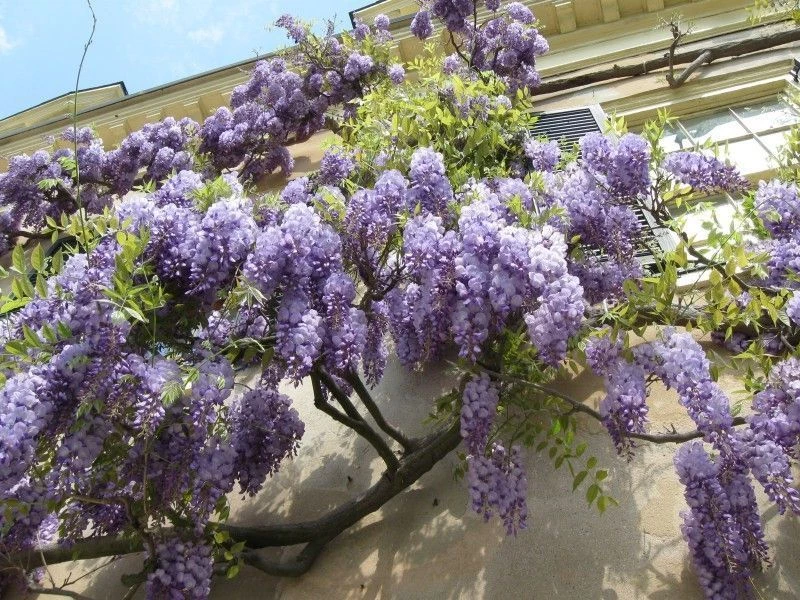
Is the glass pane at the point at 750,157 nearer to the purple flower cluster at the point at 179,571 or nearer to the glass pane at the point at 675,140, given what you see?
the glass pane at the point at 675,140

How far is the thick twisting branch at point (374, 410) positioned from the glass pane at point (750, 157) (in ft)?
12.4

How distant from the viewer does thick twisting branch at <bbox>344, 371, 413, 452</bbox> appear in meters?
3.34

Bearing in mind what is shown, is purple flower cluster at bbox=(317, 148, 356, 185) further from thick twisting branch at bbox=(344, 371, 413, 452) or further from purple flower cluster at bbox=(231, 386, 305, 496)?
purple flower cluster at bbox=(231, 386, 305, 496)

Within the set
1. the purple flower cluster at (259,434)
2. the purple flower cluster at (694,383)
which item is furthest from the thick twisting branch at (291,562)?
the purple flower cluster at (694,383)

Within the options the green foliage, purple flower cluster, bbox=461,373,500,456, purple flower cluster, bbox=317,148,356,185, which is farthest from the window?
purple flower cluster, bbox=461,373,500,456

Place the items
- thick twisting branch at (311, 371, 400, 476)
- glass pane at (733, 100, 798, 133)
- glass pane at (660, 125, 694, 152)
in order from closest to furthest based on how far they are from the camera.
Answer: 1. thick twisting branch at (311, 371, 400, 476)
2. glass pane at (733, 100, 798, 133)
3. glass pane at (660, 125, 694, 152)

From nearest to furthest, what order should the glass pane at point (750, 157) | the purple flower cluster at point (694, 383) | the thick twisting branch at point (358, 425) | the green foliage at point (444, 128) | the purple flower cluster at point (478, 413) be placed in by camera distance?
the purple flower cluster at point (694, 383) < the purple flower cluster at point (478, 413) < the thick twisting branch at point (358, 425) < the green foliage at point (444, 128) < the glass pane at point (750, 157)

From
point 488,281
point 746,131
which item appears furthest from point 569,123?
point 488,281

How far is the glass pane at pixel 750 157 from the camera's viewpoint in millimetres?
5488

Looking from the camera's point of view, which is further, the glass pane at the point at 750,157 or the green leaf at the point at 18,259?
the glass pane at the point at 750,157

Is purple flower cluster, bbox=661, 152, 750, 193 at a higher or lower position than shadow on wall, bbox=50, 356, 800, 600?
higher

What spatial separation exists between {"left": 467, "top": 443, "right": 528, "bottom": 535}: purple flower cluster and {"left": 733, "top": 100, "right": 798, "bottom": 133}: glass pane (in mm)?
5008

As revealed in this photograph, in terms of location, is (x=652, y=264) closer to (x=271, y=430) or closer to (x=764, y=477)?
(x=764, y=477)

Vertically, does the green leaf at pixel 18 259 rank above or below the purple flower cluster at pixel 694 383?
above
